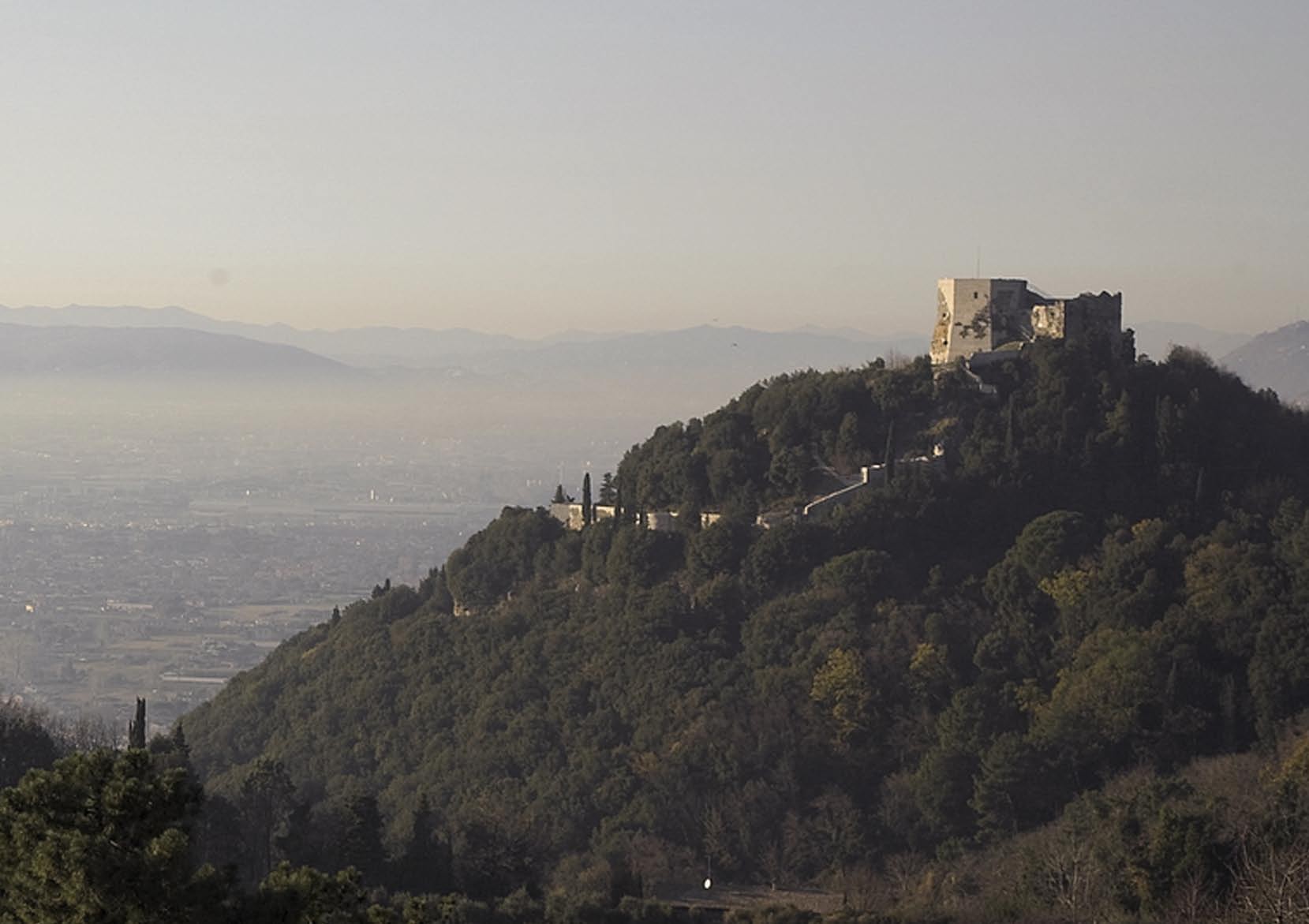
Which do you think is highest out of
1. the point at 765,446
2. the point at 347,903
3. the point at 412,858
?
the point at 765,446

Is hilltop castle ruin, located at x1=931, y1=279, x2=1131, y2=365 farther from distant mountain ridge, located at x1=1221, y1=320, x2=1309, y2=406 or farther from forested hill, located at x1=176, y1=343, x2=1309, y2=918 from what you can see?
distant mountain ridge, located at x1=1221, y1=320, x2=1309, y2=406

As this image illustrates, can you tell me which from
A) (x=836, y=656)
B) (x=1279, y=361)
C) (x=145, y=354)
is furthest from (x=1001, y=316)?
(x=145, y=354)

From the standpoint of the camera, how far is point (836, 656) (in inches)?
1757

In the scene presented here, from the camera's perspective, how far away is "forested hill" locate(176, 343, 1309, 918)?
4044 centimetres

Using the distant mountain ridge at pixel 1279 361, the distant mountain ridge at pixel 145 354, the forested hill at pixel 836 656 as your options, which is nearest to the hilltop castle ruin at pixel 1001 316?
the forested hill at pixel 836 656

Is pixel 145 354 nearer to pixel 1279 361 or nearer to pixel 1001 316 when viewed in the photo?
pixel 1279 361

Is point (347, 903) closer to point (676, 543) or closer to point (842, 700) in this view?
point (842, 700)

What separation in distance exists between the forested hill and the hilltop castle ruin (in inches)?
63.0

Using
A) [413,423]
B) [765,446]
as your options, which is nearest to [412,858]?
[765,446]

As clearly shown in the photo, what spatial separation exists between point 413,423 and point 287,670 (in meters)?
108

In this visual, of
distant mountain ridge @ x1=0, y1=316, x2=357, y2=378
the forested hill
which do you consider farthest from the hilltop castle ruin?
distant mountain ridge @ x1=0, y1=316, x2=357, y2=378

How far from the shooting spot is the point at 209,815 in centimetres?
3509

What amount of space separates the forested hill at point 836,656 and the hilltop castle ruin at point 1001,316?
1599 mm

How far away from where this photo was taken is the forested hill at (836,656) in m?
40.4
